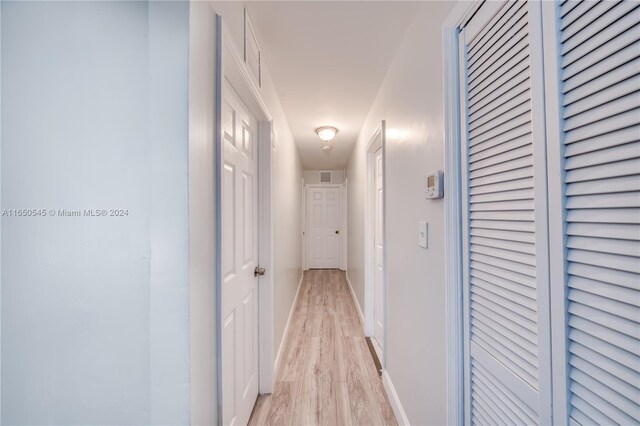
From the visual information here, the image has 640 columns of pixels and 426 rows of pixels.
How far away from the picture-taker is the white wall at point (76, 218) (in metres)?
0.85

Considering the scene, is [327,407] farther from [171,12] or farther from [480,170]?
[171,12]

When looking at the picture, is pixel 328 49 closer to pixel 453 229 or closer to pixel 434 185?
pixel 434 185

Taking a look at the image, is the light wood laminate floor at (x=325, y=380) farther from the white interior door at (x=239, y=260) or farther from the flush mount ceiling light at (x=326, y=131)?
the flush mount ceiling light at (x=326, y=131)

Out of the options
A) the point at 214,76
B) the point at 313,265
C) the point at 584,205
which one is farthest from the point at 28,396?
the point at 313,265

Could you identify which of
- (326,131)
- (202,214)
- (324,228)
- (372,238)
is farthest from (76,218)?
(324,228)

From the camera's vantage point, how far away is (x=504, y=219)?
0.76 metres

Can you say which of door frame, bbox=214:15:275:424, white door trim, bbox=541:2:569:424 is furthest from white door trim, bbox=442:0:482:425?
door frame, bbox=214:15:275:424

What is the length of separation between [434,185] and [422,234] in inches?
11.0

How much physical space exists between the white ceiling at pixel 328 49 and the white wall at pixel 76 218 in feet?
2.57

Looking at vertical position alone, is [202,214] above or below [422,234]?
above

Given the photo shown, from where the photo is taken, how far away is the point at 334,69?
6.20 ft

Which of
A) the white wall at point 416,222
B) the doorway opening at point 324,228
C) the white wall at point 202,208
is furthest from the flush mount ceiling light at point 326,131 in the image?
Answer: the doorway opening at point 324,228

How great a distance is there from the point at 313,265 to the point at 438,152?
5.01 meters

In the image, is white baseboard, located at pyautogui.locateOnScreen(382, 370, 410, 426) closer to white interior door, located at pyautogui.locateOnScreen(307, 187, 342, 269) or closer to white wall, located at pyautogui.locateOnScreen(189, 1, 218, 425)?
white wall, located at pyautogui.locateOnScreen(189, 1, 218, 425)
